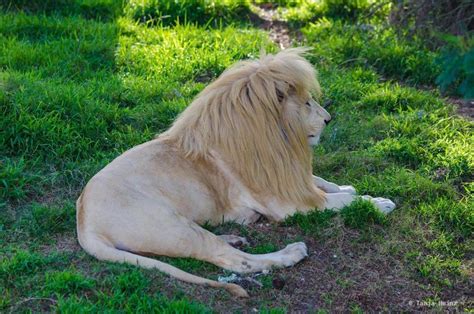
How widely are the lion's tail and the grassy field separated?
0.04 m

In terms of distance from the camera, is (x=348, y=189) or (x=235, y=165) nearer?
(x=235, y=165)

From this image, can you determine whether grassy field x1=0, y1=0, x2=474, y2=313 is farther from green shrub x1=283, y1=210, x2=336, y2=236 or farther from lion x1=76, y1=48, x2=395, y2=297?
lion x1=76, y1=48, x2=395, y2=297

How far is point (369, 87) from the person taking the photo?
22.1ft

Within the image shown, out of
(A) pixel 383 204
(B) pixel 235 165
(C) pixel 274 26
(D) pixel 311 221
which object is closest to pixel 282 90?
(B) pixel 235 165

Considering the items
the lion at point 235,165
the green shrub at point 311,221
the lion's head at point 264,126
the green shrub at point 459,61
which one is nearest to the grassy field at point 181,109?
the green shrub at point 311,221

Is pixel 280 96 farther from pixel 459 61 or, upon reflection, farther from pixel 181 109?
pixel 459 61

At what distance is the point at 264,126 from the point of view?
4.77 m

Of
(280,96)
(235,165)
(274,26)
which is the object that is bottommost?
(274,26)

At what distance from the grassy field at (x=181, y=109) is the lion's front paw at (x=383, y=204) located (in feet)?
0.21

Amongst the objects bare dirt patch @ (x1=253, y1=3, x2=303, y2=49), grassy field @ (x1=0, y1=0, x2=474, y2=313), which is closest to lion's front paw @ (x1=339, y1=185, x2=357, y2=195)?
grassy field @ (x1=0, y1=0, x2=474, y2=313)

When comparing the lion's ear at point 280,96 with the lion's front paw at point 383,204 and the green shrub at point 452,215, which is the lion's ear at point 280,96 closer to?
the lion's front paw at point 383,204

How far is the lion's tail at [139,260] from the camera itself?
4.10m

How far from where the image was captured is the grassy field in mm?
4199

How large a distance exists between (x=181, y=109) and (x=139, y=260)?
2038mm
